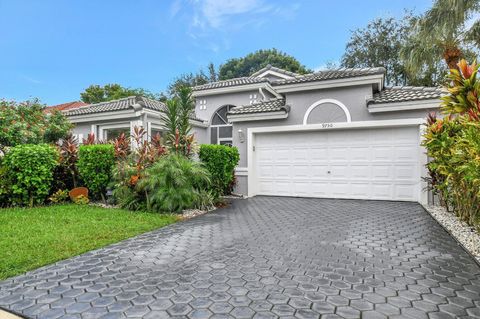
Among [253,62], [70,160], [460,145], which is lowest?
[70,160]

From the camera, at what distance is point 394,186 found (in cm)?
Answer: 1009

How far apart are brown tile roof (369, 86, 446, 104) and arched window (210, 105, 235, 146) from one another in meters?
9.11

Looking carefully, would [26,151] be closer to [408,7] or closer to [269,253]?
[269,253]

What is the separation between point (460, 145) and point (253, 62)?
3526 centimetres

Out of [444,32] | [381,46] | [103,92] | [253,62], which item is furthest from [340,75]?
[103,92]

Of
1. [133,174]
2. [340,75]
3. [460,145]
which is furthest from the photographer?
[340,75]

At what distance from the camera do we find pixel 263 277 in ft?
12.5

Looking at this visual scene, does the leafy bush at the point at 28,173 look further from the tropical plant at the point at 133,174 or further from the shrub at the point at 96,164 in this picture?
the tropical plant at the point at 133,174

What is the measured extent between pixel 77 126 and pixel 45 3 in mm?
5739

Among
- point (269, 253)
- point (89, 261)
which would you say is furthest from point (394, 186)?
point (89, 261)

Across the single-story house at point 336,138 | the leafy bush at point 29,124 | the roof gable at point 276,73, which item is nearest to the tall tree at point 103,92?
the roof gable at point 276,73

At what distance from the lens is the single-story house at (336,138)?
988 centimetres

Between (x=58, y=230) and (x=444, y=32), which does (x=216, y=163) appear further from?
(x=444, y=32)

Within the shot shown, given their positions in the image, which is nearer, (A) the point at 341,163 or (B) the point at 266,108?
(A) the point at 341,163
